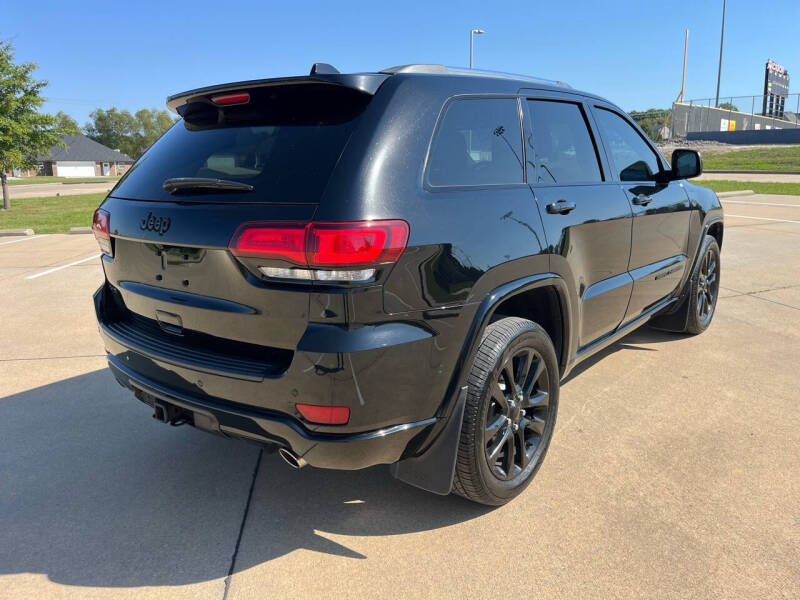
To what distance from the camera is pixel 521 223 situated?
2.55 m

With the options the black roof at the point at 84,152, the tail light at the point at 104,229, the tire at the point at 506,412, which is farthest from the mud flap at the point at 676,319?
the black roof at the point at 84,152

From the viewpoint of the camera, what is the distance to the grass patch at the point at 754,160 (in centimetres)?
2898

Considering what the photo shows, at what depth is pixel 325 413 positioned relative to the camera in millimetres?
2041

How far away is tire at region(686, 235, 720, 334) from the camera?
4.77m

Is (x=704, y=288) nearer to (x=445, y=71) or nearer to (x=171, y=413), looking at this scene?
(x=445, y=71)

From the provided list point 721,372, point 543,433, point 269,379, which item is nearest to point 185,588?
point 269,379

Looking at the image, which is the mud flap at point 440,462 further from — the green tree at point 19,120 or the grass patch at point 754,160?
the grass patch at point 754,160

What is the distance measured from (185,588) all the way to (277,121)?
1762 millimetres

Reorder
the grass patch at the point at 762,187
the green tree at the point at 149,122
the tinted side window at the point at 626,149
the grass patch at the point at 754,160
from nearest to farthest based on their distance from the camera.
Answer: the tinted side window at the point at 626,149 < the grass patch at the point at 762,187 < the grass patch at the point at 754,160 < the green tree at the point at 149,122

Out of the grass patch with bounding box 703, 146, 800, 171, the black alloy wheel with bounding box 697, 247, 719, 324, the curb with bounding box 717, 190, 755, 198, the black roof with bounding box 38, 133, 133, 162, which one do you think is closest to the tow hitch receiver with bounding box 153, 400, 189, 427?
the black alloy wheel with bounding box 697, 247, 719, 324

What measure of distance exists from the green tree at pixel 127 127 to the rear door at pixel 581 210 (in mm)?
117559

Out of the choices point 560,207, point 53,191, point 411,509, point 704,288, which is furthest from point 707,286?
point 53,191

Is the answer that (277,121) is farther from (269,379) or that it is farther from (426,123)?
(269,379)

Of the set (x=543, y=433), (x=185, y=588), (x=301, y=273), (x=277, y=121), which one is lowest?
(x=185, y=588)
